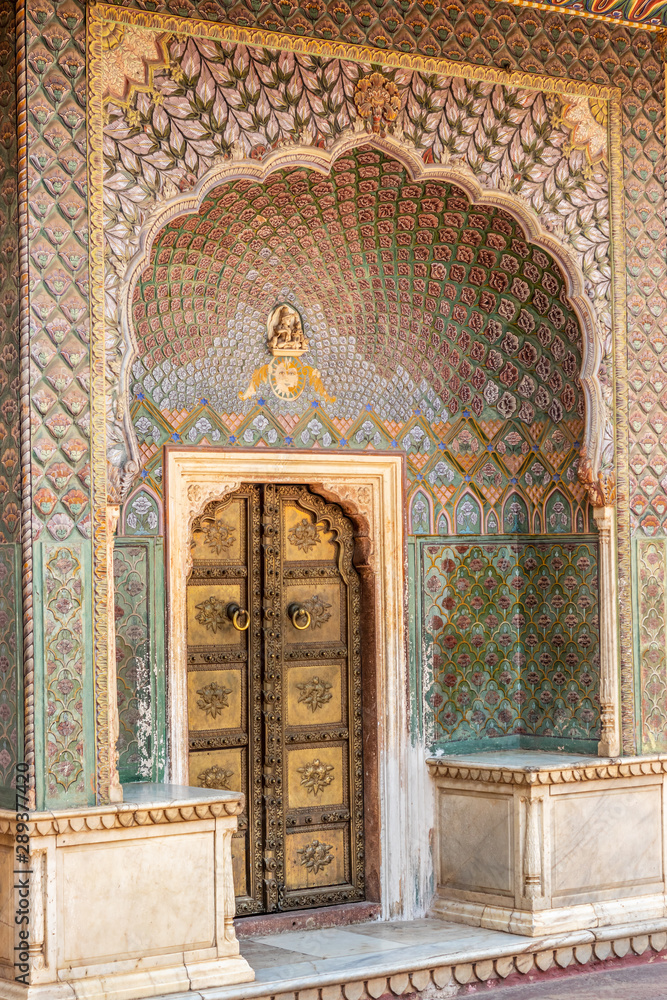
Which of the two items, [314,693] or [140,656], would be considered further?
[314,693]

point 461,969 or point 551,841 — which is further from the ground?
point 551,841

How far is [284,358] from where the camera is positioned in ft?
19.6

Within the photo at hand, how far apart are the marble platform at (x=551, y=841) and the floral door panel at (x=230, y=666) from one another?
834mm

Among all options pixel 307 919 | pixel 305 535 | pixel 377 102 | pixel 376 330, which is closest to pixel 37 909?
pixel 307 919

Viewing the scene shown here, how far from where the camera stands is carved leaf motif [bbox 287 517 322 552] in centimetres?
608

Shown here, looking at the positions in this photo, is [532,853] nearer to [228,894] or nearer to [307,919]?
[307,919]

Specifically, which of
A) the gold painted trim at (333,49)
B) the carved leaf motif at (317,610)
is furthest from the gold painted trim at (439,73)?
the carved leaf motif at (317,610)

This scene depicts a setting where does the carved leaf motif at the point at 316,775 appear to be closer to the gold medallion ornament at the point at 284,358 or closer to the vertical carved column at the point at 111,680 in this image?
the vertical carved column at the point at 111,680

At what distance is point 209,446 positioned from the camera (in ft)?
18.7

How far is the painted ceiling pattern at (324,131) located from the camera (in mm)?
4961

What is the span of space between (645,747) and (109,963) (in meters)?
2.48

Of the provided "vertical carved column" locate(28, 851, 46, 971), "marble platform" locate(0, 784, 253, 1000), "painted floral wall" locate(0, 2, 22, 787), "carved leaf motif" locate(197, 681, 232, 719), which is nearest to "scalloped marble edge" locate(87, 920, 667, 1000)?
"marble platform" locate(0, 784, 253, 1000)

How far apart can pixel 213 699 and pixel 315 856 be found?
0.85m

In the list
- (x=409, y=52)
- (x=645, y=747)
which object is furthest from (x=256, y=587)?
(x=409, y=52)
